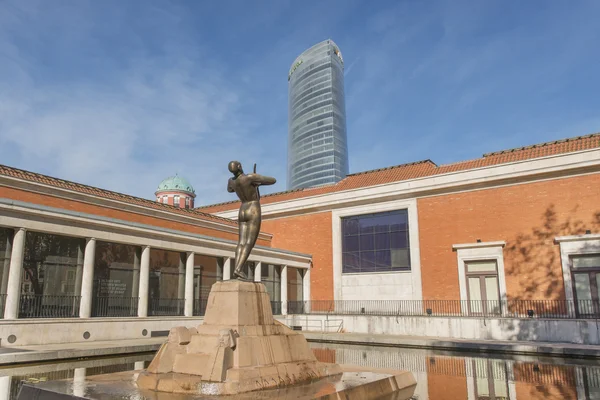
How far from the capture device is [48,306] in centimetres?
1798

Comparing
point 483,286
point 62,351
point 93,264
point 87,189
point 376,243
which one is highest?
point 87,189

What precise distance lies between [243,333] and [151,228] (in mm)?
14110

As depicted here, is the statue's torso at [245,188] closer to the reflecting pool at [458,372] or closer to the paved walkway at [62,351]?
the reflecting pool at [458,372]

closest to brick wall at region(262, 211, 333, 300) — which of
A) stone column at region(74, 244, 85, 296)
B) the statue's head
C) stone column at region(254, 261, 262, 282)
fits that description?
stone column at region(254, 261, 262, 282)

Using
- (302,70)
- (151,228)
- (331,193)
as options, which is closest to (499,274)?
(331,193)

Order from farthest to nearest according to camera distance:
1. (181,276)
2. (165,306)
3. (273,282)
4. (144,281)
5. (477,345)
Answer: (273,282), (181,276), (165,306), (144,281), (477,345)

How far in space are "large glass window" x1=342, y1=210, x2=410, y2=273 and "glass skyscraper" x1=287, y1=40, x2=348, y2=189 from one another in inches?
3251

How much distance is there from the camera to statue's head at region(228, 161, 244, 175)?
10.1 metres

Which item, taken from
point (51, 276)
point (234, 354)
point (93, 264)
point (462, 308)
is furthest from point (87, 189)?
point (462, 308)

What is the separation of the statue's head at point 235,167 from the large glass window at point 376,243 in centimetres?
1941

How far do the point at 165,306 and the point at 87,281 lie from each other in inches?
193

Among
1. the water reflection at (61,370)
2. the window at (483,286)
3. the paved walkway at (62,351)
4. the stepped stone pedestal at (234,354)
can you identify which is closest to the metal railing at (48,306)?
the paved walkway at (62,351)

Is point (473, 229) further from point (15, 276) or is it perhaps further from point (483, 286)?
point (15, 276)

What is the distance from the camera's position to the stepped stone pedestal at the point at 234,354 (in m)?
7.87
